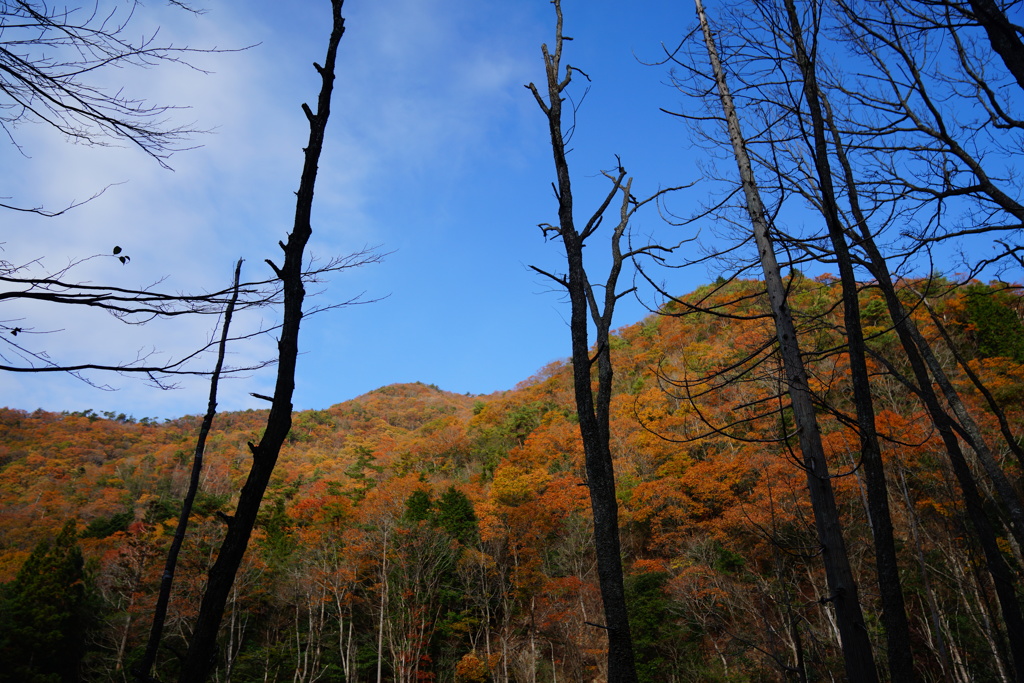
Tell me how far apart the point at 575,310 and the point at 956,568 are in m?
8.73

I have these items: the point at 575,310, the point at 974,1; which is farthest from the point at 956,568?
the point at 974,1

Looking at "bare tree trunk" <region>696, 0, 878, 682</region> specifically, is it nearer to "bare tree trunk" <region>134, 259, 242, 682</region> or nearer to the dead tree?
the dead tree

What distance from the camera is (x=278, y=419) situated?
252cm

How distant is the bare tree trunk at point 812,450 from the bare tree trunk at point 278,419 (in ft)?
9.39

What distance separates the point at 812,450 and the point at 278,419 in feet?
9.85

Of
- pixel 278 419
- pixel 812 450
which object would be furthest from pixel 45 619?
pixel 812 450

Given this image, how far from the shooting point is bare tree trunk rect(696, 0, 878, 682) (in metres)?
2.79

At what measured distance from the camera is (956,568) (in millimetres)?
8398

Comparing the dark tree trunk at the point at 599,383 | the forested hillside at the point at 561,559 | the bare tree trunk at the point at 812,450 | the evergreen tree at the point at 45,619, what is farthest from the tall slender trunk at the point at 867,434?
the evergreen tree at the point at 45,619

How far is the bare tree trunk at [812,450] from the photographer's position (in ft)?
9.17

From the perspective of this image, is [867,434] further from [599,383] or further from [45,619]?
[45,619]

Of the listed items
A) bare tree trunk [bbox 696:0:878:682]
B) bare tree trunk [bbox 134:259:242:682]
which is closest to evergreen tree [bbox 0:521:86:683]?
bare tree trunk [bbox 134:259:242:682]

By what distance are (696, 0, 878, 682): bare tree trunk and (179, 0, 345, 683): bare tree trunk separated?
2.86 meters

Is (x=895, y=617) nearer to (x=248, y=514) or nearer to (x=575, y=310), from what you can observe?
(x=575, y=310)
